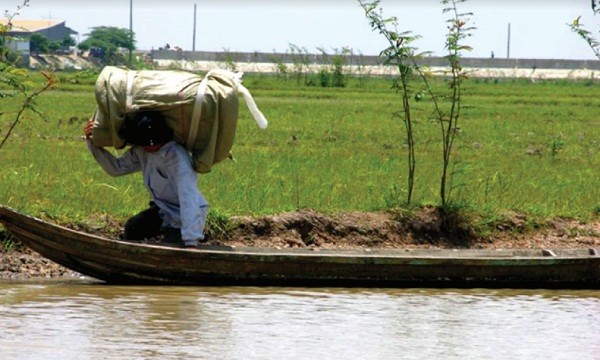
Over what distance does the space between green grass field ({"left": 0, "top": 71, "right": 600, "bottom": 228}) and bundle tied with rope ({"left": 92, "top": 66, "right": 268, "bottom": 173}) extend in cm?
129

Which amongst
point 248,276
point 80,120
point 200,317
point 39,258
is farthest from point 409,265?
point 80,120

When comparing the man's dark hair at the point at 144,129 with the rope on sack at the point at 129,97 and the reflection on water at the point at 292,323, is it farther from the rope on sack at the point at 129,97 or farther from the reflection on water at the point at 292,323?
the reflection on water at the point at 292,323

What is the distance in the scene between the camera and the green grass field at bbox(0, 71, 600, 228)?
11719 millimetres

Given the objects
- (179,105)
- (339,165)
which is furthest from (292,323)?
(339,165)

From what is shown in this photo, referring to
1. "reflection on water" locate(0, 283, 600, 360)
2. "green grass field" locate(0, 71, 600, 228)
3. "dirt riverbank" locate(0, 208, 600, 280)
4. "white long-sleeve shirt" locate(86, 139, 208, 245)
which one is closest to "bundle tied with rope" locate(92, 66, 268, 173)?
"white long-sleeve shirt" locate(86, 139, 208, 245)

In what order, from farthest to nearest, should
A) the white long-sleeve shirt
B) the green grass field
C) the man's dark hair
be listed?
the green grass field
the white long-sleeve shirt
the man's dark hair

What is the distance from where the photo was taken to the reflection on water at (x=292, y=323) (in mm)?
7660

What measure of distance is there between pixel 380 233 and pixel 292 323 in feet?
9.50

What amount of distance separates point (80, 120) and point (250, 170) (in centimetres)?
676

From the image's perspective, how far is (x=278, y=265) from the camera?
31.3 feet

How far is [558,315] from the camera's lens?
901 centimetres

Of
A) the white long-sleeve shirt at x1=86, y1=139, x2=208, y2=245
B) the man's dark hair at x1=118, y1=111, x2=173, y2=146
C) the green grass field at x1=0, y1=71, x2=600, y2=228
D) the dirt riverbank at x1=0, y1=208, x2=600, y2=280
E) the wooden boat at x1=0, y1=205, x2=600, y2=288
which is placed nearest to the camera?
the wooden boat at x1=0, y1=205, x2=600, y2=288

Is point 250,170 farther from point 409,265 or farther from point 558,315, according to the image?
point 558,315

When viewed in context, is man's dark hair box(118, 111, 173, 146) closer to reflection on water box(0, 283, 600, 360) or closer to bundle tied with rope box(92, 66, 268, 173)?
bundle tied with rope box(92, 66, 268, 173)
